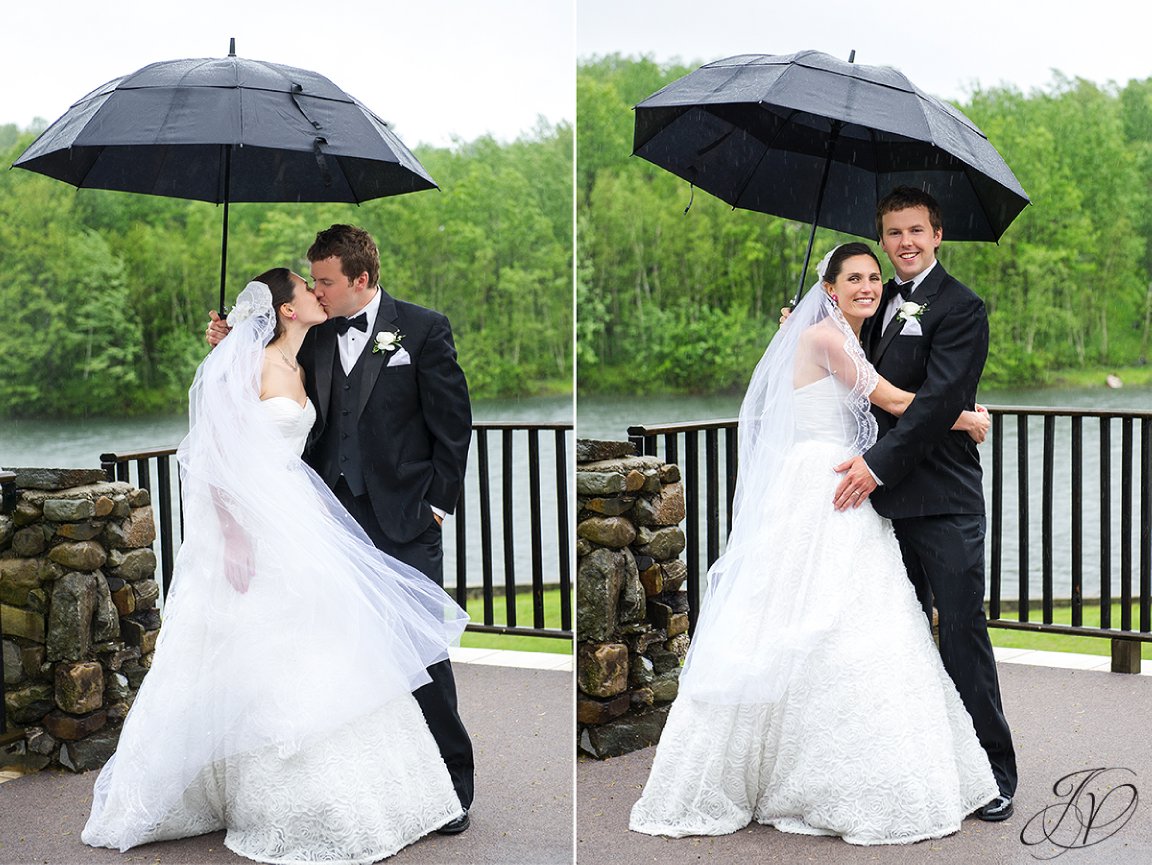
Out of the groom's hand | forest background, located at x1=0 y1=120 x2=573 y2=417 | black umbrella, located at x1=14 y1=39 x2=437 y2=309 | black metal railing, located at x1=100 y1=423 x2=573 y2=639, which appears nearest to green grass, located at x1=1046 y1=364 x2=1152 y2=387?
forest background, located at x1=0 y1=120 x2=573 y2=417

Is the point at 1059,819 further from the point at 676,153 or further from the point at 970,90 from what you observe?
the point at 970,90

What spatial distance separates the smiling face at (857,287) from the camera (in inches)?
118

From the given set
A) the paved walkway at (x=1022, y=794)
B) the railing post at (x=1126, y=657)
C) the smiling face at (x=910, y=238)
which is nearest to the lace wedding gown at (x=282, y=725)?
the paved walkway at (x=1022, y=794)

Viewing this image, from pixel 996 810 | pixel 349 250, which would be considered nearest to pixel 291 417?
pixel 349 250

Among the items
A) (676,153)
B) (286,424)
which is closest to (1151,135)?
(676,153)

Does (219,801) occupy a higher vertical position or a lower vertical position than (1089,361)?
lower

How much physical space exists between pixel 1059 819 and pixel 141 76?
122 inches

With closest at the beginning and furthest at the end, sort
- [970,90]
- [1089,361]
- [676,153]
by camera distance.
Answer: [676,153]
[970,90]
[1089,361]

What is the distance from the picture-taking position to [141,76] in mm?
2797

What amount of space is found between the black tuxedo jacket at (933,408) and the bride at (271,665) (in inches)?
52.5

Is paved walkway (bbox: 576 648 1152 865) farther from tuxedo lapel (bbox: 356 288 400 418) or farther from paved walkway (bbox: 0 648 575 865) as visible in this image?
tuxedo lapel (bbox: 356 288 400 418)

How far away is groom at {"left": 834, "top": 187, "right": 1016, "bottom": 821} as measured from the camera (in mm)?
2932

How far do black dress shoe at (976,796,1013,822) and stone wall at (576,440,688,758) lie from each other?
1050 millimetres

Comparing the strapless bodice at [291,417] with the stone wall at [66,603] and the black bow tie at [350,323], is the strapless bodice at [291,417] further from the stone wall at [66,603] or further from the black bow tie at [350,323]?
the stone wall at [66,603]
